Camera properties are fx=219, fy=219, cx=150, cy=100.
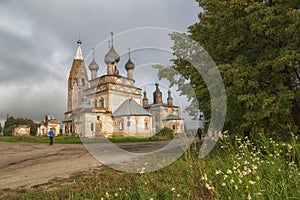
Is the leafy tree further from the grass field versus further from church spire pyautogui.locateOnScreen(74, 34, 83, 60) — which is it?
church spire pyautogui.locateOnScreen(74, 34, 83, 60)

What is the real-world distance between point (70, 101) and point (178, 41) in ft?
171

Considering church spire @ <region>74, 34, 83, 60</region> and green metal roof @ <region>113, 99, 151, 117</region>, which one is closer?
green metal roof @ <region>113, 99, 151, 117</region>

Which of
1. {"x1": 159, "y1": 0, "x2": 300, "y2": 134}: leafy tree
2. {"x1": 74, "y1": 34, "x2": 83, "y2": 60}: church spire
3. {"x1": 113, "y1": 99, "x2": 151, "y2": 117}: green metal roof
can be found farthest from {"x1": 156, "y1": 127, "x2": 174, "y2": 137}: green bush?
{"x1": 74, "y1": 34, "x2": 83, "y2": 60}: church spire

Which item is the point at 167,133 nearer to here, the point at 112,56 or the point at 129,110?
the point at 112,56

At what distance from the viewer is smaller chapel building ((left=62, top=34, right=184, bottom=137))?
899cm

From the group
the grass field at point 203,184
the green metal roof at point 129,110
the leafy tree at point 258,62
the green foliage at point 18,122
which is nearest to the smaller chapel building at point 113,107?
the green metal roof at point 129,110

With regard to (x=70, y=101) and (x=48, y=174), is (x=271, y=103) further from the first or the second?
(x=70, y=101)

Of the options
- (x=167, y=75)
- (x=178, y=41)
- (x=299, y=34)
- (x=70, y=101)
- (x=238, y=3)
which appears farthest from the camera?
(x=70, y=101)

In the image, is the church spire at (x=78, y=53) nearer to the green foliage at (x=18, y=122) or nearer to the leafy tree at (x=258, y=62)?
the green foliage at (x=18, y=122)

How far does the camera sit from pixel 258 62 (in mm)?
7078

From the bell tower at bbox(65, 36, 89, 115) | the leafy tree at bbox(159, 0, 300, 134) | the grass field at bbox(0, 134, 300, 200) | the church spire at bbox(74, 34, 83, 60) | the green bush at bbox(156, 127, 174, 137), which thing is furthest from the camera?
the church spire at bbox(74, 34, 83, 60)

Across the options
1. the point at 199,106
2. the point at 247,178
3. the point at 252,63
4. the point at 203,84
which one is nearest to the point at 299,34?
the point at 252,63

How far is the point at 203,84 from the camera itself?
27.8 feet

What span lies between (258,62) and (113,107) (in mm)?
21736
